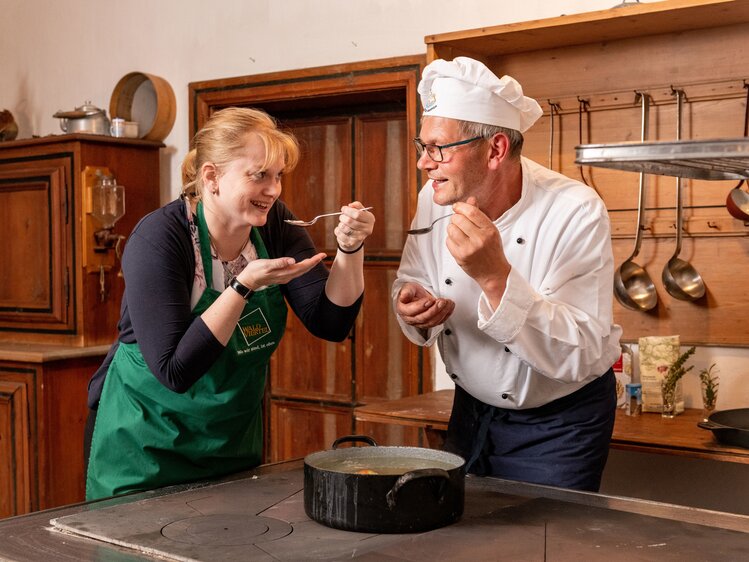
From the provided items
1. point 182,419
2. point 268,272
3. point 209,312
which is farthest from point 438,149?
point 182,419

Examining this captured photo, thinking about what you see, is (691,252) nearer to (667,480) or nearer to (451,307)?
(667,480)

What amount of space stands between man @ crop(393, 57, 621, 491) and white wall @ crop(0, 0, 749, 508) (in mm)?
1146

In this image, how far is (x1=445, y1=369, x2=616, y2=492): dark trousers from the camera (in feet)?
6.82

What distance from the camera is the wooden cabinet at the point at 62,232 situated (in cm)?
404

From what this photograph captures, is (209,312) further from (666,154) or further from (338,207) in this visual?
(338,207)

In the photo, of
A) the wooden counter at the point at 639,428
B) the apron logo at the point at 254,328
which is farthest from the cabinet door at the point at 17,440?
the apron logo at the point at 254,328

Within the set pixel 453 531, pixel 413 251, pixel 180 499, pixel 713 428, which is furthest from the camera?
pixel 713 428

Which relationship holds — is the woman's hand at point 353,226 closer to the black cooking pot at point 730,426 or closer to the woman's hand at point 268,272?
the woman's hand at point 268,272

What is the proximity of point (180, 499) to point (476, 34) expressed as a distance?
75.0 inches

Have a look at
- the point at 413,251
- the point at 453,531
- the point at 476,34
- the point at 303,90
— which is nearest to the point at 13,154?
the point at 303,90

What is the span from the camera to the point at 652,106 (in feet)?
10.3

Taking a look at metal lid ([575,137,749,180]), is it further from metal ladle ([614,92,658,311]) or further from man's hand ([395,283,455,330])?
metal ladle ([614,92,658,311])

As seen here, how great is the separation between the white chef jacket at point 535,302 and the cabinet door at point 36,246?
7.42 ft

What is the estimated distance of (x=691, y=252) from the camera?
122 inches
